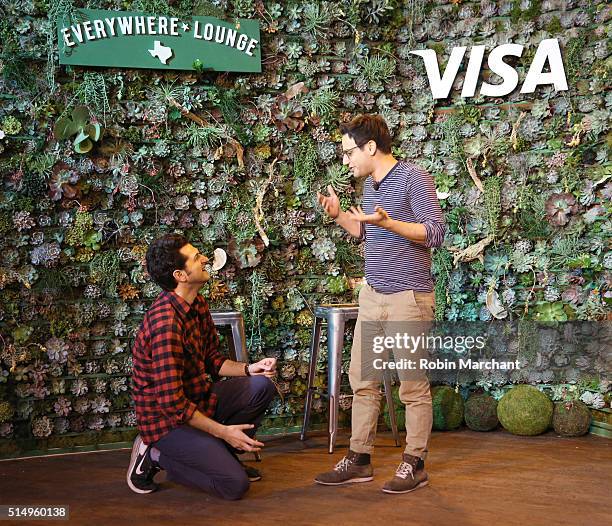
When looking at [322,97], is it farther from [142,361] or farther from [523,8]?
[142,361]

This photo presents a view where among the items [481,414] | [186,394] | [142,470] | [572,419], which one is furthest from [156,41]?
[572,419]

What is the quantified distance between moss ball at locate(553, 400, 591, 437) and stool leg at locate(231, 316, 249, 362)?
5.46ft

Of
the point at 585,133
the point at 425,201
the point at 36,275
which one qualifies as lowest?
the point at 36,275

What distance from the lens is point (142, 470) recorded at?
3.04m

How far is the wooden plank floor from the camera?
270 cm

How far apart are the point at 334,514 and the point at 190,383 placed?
77cm

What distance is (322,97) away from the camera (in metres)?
4.18

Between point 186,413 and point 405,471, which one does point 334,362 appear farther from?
point 186,413

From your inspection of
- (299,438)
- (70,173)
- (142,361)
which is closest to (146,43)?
(70,173)

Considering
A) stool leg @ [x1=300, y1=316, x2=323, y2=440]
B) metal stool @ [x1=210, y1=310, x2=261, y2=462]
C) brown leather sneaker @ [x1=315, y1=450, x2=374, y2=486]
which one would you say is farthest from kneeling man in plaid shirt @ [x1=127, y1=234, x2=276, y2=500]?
stool leg @ [x1=300, y1=316, x2=323, y2=440]

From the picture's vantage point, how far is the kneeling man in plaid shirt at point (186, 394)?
9.35 ft

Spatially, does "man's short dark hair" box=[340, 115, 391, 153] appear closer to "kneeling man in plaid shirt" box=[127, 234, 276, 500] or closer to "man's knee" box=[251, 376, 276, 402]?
"kneeling man in plaid shirt" box=[127, 234, 276, 500]

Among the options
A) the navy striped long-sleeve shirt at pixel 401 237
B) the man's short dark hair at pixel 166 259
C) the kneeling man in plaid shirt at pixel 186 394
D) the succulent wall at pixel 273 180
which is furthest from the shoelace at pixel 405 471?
the succulent wall at pixel 273 180

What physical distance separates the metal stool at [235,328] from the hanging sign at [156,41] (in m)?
1.32
